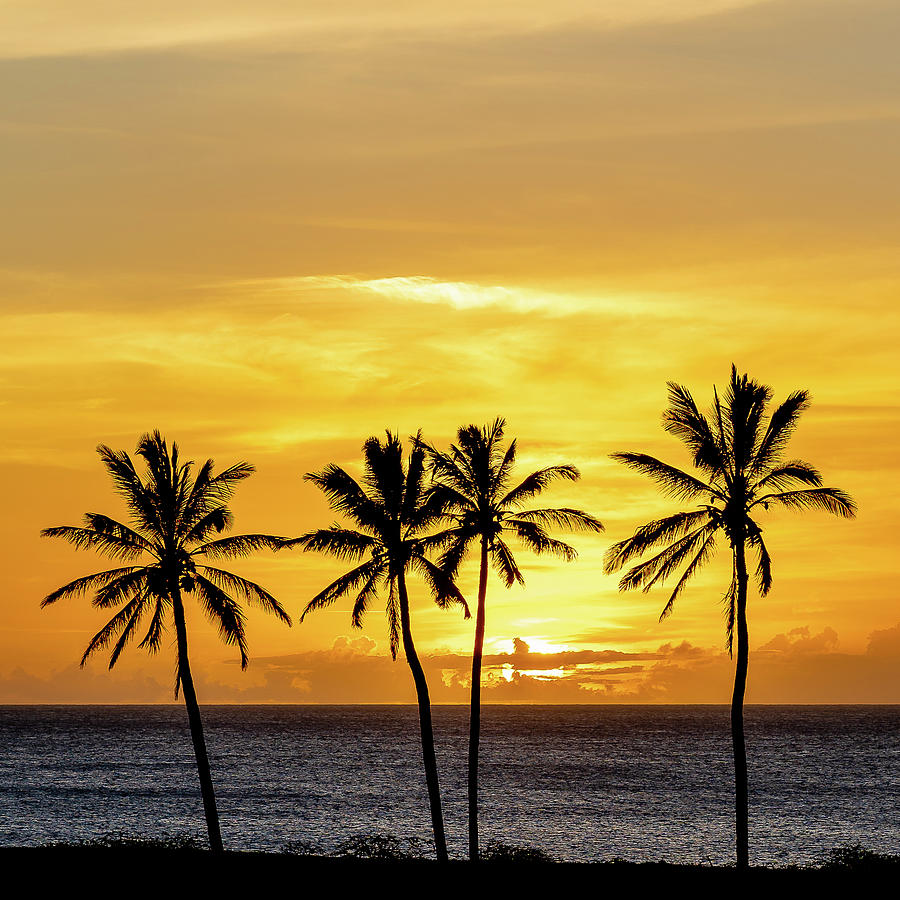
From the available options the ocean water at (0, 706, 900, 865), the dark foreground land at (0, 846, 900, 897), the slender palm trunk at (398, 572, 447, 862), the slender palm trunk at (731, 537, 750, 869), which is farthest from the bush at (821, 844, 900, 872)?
the ocean water at (0, 706, 900, 865)

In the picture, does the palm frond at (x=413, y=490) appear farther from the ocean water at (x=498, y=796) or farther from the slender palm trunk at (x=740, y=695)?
the ocean water at (x=498, y=796)

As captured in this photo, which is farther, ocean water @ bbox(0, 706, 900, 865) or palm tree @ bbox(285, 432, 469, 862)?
ocean water @ bbox(0, 706, 900, 865)

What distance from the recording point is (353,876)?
116 ft

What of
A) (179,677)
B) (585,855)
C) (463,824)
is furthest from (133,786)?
(179,677)

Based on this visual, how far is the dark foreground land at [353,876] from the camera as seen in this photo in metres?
33.3

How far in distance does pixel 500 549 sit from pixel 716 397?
960cm

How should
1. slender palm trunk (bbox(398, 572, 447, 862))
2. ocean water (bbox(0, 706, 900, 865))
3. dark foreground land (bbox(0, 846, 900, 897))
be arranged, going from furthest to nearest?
1. ocean water (bbox(0, 706, 900, 865))
2. slender palm trunk (bbox(398, 572, 447, 862))
3. dark foreground land (bbox(0, 846, 900, 897))

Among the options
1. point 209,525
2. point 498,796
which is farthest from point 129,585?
point 498,796

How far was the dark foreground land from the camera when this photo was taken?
33.3 m

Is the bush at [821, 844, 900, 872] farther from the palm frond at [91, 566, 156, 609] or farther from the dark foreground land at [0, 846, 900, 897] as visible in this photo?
the palm frond at [91, 566, 156, 609]

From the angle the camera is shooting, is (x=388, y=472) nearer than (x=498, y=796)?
Yes

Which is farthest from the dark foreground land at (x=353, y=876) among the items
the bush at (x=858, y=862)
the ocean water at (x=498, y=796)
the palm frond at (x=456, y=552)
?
the ocean water at (x=498, y=796)

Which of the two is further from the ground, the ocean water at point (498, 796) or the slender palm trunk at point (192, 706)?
the slender palm trunk at point (192, 706)

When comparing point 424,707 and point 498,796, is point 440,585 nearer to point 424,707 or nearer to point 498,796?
point 424,707
